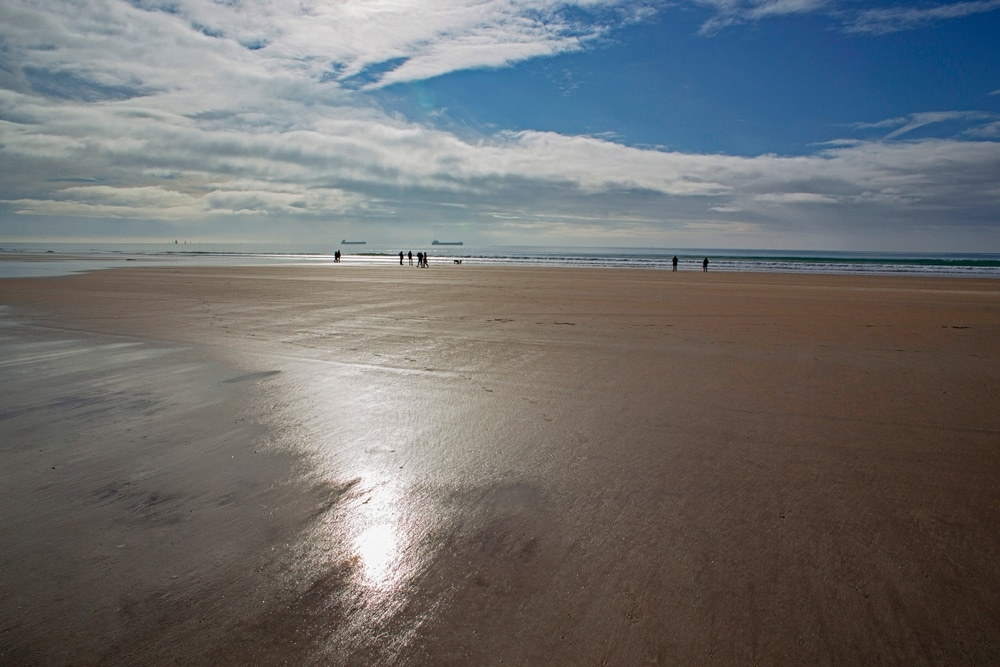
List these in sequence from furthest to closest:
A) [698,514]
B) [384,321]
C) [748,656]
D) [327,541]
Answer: [384,321], [698,514], [327,541], [748,656]

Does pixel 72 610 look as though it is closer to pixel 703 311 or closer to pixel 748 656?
pixel 748 656

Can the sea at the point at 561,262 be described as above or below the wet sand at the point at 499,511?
above

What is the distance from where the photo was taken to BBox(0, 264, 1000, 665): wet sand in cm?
251

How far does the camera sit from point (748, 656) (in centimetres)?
240

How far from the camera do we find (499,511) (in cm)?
361

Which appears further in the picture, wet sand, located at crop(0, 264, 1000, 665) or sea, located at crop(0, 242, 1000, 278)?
sea, located at crop(0, 242, 1000, 278)

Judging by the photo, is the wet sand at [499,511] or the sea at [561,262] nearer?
the wet sand at [499,511]

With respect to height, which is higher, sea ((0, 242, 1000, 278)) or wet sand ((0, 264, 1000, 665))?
sea ((0, 242, 1000, 278))

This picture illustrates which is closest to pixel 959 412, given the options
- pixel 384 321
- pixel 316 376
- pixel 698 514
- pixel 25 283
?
pixel 698 514

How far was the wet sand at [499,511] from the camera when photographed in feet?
8.22

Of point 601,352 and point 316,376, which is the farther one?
point 601,352

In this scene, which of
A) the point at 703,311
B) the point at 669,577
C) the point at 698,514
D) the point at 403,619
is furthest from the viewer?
the point at 703,311

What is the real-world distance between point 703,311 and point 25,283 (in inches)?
1139

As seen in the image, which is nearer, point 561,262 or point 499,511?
point 499,511
